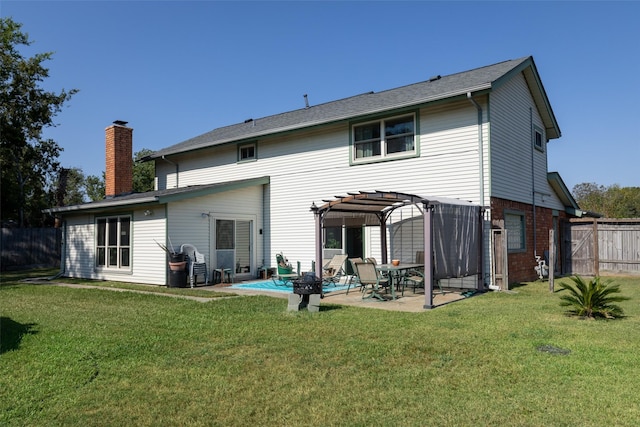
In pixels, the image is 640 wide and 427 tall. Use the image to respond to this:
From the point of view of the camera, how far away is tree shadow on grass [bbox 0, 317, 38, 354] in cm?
600

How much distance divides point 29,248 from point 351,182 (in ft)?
56.9

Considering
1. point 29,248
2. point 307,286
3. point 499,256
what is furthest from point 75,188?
point 499,256

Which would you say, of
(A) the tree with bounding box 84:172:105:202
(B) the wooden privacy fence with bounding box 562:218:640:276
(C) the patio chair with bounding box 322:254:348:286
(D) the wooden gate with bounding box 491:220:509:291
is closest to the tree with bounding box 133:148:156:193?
A: (A) the tree with bounding box 84:172:105:202

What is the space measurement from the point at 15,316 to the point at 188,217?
6.01m

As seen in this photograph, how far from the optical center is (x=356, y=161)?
1405 cm

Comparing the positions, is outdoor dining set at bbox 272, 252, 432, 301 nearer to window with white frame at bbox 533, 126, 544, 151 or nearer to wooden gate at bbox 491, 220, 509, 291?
wooden gate at bbox 491, 220, 509, 291

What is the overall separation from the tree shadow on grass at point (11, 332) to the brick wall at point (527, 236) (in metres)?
10.6

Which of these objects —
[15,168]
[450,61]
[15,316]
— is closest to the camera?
[15,316]

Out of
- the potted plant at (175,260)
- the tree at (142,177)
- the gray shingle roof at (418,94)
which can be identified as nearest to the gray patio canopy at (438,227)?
the gray shingle roof at (418,94)

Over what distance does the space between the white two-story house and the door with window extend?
1.7 inches

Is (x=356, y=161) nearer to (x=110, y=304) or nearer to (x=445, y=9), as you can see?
(x=445, y=9)

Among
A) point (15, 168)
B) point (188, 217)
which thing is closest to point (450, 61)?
point (188, 217)

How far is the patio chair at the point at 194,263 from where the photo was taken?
43.2 ft

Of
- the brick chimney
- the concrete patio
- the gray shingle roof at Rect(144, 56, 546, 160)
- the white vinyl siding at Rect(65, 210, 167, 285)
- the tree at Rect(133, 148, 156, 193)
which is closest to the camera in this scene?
the concrete patio
